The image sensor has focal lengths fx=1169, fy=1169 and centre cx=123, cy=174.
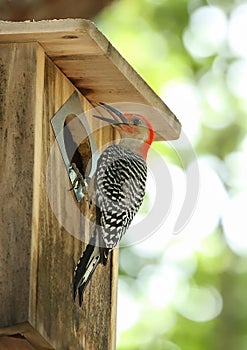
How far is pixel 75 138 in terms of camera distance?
3990 millimetres

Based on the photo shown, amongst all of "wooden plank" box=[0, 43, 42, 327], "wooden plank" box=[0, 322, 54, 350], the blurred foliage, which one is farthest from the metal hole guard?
the blurred foliage

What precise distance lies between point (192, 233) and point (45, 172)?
6388 millimetres

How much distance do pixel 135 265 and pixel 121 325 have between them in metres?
0.63

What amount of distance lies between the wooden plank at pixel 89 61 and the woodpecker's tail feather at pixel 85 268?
1.92 ft

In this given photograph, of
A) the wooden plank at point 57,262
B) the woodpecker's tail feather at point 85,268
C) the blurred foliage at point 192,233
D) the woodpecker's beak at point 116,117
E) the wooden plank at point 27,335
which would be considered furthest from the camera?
the blurred foliage at point 192,233

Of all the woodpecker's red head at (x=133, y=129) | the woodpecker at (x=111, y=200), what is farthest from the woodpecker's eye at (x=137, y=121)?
the woodpecker at (x=111, y=200)

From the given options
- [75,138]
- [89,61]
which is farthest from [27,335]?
[89,61]

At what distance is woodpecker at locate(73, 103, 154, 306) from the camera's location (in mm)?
3777

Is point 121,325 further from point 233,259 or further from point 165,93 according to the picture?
point 165,93

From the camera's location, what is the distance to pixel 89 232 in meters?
3.90

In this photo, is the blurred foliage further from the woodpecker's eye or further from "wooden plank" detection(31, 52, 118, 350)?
"wooden plank" detection(31, 52, 118, 350)

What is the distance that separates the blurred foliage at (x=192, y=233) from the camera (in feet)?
30.1

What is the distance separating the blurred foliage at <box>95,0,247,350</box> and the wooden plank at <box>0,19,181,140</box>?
4608mm

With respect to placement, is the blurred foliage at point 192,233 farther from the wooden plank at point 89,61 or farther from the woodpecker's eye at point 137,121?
the wooden plank at point 89,61
